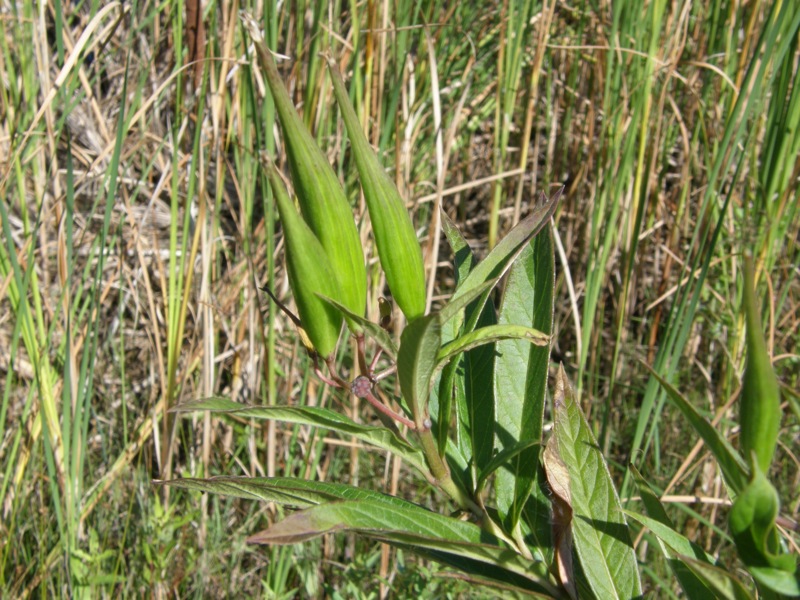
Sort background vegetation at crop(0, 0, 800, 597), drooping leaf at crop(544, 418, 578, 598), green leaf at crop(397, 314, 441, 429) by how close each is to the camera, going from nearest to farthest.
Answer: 1. green leaf at crop(397, 314, 441, 429)
2. drooping leaf at crop(544, 418, 578, 598)
3. background vegetation at crop(0, 0, 800, 597)

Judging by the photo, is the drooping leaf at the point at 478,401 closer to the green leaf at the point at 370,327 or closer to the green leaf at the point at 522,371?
the green leaf at the point at 522,371

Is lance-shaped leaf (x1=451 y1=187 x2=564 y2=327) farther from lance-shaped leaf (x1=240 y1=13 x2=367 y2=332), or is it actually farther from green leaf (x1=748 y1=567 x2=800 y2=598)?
green leaf (x1=748 y1=567 x2=800 y2=598)

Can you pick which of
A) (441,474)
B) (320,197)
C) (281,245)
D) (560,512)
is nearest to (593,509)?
(560,512)

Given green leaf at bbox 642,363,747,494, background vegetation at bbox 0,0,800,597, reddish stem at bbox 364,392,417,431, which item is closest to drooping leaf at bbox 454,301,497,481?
reddish stem at bbox 364,392,417,431

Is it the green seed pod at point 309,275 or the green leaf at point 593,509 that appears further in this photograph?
the green leaf at point 593,509

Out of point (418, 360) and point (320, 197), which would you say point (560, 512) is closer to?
point (418, 360)

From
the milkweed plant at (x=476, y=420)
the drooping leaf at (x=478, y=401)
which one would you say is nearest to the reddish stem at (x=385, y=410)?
the milkweed plant at (x=476, y=420)
